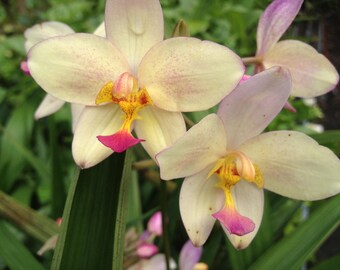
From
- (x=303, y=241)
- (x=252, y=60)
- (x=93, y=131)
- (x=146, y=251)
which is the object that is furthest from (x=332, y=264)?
(x=93, y=131)

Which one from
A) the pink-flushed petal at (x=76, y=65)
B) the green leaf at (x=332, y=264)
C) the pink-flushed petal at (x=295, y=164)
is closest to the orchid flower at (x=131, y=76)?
the pink-flushed petal at (x=76, y=65)

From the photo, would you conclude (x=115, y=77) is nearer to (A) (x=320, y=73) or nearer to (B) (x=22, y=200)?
(A) (x=320, y=73)

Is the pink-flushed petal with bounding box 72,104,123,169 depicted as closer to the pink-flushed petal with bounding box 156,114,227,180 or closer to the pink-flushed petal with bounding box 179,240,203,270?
the pink-flushed petal with bounding box 156,114,227,180

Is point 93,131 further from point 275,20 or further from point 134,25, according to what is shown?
point 275,20

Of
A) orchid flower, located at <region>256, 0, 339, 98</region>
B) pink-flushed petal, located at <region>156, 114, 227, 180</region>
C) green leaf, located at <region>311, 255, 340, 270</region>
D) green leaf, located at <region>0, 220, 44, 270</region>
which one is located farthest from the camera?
green leaf, located at <region>311, 255, 340, 270</region>

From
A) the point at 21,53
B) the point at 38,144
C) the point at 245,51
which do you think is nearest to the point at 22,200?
the point at 38,144

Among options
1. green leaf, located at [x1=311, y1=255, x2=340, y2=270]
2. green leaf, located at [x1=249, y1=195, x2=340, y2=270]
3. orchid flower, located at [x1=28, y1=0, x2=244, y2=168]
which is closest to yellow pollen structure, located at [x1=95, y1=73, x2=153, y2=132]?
orchid flower, located at [x1=28, y1=0, x2=244, y2=168]
